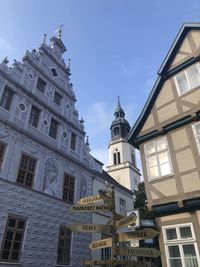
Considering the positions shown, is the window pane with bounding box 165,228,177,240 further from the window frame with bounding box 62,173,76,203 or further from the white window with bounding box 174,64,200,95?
the window frame with bounding box 62,173,76,203

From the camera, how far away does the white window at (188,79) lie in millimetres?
11041

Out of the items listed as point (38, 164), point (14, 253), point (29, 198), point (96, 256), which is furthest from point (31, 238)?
point (96, 256)

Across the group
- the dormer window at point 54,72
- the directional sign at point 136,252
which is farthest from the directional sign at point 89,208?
the dormer window at point 54,72

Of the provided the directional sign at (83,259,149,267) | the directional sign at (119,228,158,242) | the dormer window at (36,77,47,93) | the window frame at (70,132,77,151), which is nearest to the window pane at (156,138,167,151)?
the directional sign at (119,228,158,242)

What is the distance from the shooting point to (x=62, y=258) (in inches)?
559

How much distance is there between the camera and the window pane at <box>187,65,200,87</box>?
11.0 meters

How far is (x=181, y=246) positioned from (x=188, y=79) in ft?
23.6

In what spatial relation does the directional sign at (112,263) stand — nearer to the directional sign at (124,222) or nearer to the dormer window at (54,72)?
the directional sign at (124,222)

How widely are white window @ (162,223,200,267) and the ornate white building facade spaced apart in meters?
7.22

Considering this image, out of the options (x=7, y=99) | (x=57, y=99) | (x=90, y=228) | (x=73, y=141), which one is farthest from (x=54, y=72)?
(x=90, y=228)

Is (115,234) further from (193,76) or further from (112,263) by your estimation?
(193,76)

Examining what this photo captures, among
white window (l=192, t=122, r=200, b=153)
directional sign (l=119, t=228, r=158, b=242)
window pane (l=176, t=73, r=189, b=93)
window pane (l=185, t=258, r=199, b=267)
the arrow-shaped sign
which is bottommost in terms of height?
window pane (l=185, t=258, r=199, b=267)

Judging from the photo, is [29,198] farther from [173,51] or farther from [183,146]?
[173,51]

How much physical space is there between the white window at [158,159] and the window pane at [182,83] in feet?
8.18
